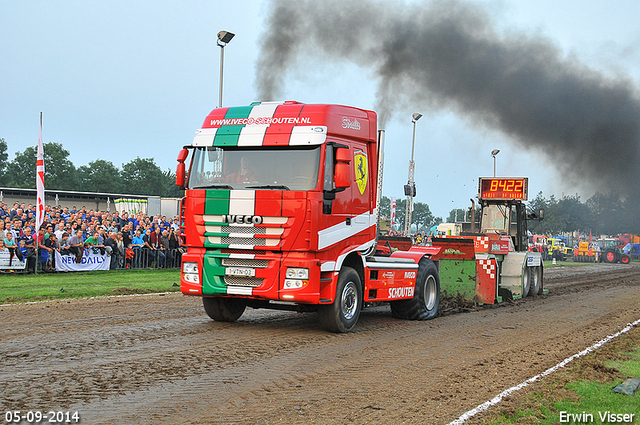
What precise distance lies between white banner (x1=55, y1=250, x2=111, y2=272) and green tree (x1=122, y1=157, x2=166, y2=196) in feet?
213

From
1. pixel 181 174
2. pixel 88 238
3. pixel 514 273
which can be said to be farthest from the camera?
pixel 88 238

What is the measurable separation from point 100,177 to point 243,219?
77.9m

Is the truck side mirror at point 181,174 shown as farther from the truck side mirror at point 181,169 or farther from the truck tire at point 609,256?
the truck tire at point 609,256

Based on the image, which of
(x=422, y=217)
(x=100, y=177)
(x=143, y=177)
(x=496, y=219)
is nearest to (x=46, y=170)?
(x=100, y=177)

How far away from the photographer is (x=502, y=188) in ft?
63.9

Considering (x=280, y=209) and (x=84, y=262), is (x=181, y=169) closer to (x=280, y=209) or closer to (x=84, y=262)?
(x=280, y=209)

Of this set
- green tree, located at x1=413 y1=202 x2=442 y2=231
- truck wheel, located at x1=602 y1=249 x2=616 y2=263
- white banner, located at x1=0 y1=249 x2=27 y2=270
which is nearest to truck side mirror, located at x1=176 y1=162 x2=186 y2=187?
white banner, located at x1=0 y1=249 x2=27 y2=270

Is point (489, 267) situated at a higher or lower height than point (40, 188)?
lower

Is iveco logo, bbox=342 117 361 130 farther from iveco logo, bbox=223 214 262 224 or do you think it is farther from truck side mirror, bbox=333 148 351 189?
iveco logo, bbox=223 214 262 224

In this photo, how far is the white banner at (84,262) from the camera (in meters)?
19.6

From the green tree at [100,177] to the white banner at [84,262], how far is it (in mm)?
63185

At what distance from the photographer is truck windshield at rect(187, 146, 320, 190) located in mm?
9258

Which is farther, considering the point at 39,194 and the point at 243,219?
the point at 39,194

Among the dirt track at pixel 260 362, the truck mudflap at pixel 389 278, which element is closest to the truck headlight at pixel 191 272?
the dirt track at pixel 260 362
